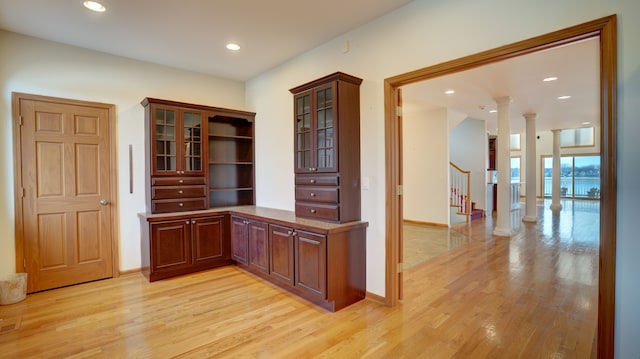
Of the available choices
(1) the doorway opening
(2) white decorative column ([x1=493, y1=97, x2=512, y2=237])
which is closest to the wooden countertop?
(1) the doorway opening

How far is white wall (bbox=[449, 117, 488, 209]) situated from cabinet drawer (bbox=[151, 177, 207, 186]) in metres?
7.81

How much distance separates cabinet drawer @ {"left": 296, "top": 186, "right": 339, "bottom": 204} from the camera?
3.13 m

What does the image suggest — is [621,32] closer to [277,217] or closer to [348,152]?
[348,152]

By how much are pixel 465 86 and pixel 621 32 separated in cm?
370

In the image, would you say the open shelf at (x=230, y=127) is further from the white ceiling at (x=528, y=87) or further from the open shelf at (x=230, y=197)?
the white ceiling at (x=528, y=87)

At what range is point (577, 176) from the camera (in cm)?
1377

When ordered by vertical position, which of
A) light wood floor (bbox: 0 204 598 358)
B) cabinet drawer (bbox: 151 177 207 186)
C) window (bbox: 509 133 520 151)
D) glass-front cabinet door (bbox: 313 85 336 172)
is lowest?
light wood floor (bbox: 0 204 598 358)

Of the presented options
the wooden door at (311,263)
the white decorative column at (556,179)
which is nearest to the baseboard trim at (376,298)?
the wooden door at (311,263)

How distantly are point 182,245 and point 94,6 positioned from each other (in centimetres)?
269

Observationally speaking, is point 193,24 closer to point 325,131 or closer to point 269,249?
point 325,131

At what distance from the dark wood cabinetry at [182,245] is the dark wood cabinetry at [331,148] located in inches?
58.2

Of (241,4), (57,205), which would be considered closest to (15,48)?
(57,205)

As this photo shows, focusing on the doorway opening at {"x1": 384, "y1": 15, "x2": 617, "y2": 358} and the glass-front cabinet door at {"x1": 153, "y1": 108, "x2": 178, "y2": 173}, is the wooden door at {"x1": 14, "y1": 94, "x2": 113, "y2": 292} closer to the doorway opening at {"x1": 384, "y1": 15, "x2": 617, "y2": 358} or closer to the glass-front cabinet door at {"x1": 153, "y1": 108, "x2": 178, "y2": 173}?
the glass-front cabinet door at {"x1": 153, "y1": 108, "x2": 178, "y2": 173}

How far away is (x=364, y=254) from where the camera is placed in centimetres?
321
